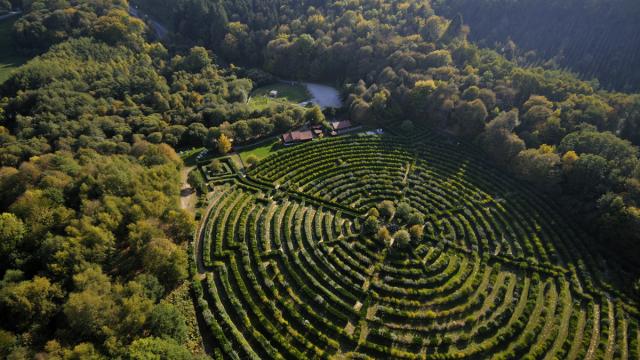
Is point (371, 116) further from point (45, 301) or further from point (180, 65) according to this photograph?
point (45, 301)

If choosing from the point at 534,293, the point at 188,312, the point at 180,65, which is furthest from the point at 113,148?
the point at 534,293

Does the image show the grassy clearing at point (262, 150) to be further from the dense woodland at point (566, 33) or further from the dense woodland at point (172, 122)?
the dense woodland at point (566, 33)

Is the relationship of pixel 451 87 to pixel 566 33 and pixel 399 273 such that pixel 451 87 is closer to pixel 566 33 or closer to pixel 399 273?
pixel 399 273

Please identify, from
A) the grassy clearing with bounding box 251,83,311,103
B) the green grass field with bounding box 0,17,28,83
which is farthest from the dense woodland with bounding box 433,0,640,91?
the green grass field with bounding box 0,17,28,83

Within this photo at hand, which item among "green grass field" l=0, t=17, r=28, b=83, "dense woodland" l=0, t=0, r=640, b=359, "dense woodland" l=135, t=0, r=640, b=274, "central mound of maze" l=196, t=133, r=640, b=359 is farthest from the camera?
"green grass field" l=0, t=17, r=28, b=83

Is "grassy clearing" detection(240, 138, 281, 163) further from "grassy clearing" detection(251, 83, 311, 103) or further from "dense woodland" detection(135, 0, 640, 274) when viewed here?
"grassy clearing" detection(251, 83, 311, 103)

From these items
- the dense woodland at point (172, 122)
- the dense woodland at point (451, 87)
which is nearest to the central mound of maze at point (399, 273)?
the dense woodland at point (451, 87)

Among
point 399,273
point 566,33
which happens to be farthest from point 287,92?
point 566,33
